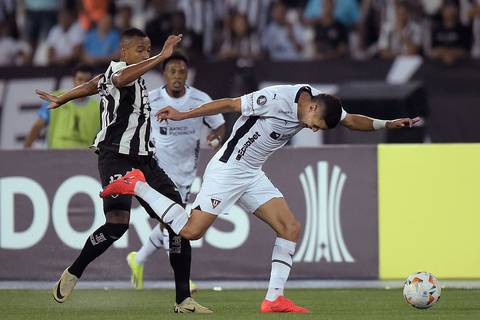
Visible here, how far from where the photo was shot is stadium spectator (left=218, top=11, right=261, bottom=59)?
19016 millimetres

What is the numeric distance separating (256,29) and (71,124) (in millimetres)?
5513

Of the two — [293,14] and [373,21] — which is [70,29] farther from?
[373,21]

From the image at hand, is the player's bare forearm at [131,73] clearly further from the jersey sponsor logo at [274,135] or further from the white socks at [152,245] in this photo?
the white socks at [152,245]

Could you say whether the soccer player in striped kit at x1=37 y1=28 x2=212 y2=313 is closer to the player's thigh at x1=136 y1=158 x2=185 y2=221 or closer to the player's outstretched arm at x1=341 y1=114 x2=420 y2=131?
the player's thigh at x1=136 y1=158 x2=185 y2=221

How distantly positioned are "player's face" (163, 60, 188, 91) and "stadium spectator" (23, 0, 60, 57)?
8.11 m

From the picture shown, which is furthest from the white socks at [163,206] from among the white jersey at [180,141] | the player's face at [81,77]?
the player's face at [81,77]

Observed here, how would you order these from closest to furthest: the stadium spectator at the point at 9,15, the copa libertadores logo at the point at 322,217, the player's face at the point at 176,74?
the player's face at the point at 176,74, the copa libertadores logo at the point at 322,217, the stadium spectator at the point at 9,15

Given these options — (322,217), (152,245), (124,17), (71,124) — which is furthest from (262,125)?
(124,17)

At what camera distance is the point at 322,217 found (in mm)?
14109

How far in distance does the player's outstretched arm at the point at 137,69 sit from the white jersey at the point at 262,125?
2.64 ft

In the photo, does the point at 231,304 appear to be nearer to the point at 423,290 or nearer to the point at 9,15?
the point at 423,290

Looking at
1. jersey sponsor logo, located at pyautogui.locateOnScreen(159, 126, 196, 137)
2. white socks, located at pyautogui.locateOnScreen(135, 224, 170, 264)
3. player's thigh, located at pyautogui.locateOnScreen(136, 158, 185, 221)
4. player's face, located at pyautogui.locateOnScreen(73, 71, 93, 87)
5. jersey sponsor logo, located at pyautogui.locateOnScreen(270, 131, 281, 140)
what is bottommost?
white socks, located at pyautogui.locateOnScreen(135, 224, 170, 264)

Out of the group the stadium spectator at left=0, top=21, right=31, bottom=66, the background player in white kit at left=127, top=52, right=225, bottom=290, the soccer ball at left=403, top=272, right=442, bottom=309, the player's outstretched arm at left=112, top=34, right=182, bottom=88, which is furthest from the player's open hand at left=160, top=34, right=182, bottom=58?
the stadium spectator at left=0, top=21, right=31, bottom=66

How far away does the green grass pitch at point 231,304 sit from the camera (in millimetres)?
9984
